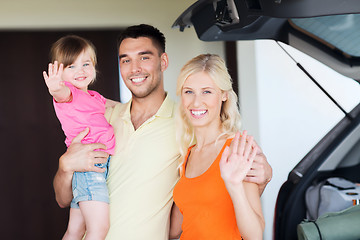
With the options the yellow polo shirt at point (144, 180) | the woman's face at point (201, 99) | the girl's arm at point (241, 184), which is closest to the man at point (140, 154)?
the yellow polo shirt at point (144, 180)

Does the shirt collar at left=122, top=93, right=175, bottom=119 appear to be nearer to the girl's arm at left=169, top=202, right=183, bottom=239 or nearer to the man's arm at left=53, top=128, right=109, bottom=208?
the man's arm at left=53, top=128, right=109, bottom=208

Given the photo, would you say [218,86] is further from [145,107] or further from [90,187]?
[90,187]

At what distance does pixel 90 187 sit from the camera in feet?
6.33

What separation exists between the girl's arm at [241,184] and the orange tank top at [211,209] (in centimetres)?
9

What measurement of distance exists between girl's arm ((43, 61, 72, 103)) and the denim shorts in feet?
1.12

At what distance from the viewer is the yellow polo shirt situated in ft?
6.25

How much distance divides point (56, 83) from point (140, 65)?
41 cm

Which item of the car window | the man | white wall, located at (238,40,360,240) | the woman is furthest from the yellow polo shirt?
white wall, located at (238,40,360,240)

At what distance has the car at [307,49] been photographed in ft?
5.00

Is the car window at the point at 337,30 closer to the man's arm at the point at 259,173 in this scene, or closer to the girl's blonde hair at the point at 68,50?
the man's arm at the point at 259,173

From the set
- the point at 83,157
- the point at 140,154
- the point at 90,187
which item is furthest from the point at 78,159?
the point at 140,154

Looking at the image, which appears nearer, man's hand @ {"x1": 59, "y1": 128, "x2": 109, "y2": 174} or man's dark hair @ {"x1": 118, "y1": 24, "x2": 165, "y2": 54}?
man's hand @ {"x1": 59, "y1": 128, "x2": 109, "y2": 174}

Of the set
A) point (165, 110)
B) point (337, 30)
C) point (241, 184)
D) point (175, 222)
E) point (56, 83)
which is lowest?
point (175, 222)

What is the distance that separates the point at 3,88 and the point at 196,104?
3.21m
